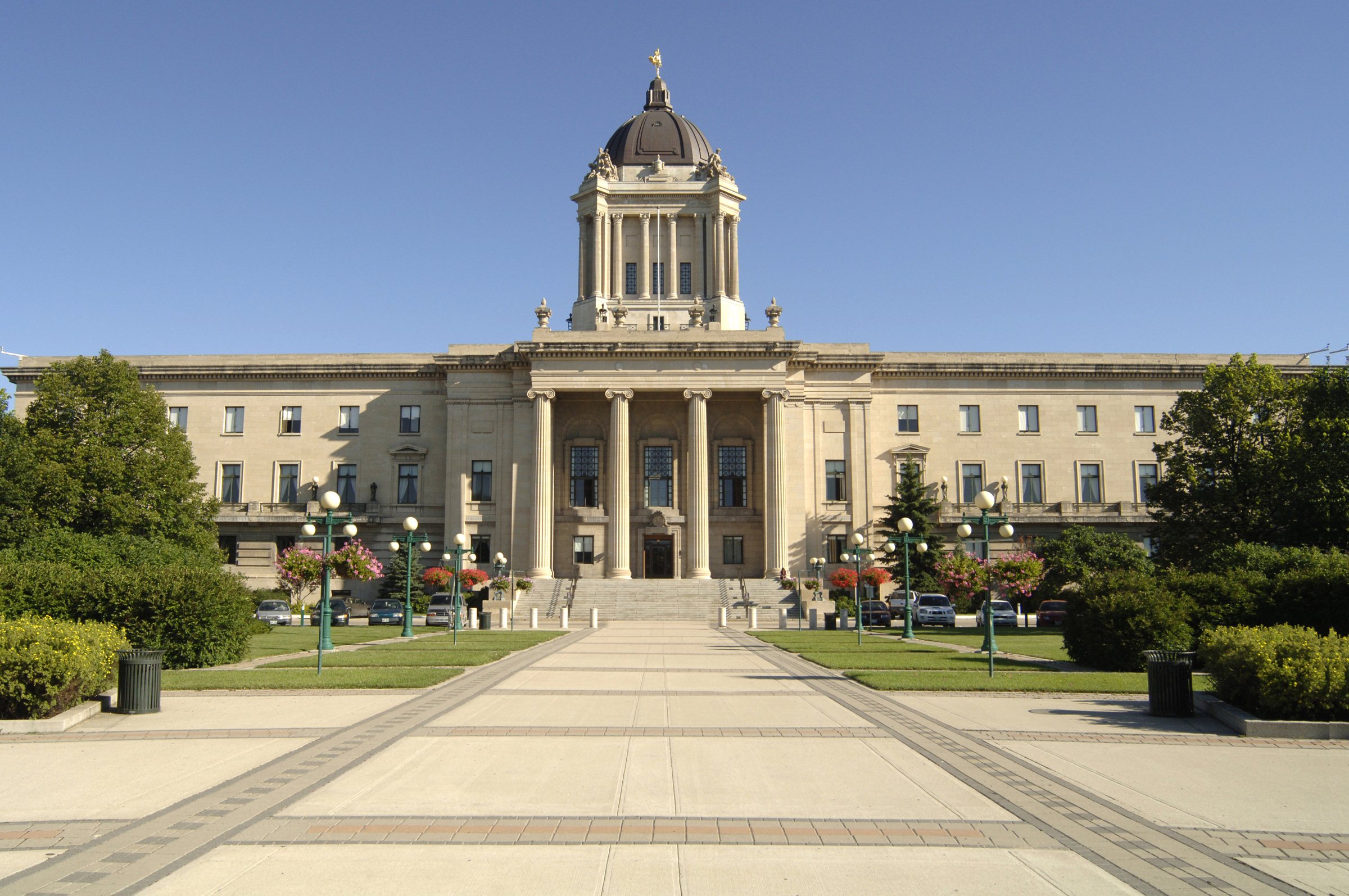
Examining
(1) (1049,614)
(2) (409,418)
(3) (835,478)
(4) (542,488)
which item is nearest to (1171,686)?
(1) (1049,614)

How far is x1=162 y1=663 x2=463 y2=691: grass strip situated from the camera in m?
19.2

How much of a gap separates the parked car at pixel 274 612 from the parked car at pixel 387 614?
161 inches

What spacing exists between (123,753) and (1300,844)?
40.9 feet

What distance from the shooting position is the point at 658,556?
67375 millimetres

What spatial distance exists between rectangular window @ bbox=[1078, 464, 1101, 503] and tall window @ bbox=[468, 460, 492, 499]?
38944mm

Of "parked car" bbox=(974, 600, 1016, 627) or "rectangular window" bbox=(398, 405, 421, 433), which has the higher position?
"rectangular window" bbox=(398, 405, 421, 433)

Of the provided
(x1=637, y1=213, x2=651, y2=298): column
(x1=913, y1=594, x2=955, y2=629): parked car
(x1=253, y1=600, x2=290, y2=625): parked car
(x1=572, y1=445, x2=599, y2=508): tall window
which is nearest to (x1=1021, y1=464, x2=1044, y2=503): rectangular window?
(x1=913, y1=594, x2=955, y2=629): parked car

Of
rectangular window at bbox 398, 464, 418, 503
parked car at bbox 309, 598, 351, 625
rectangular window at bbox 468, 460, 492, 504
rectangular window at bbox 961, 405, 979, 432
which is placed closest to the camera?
parked car at bbox 309, 598, 351, 625

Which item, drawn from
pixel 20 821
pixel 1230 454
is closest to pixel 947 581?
pixel 1230 454

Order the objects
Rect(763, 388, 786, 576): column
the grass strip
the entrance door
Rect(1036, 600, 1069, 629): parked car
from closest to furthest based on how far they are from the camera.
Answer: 1. the grass strip
2. Rect(1036, 600, 1069, 629): parked car
3. Rect(763, 388, 786, 576): column
4. the entrance door

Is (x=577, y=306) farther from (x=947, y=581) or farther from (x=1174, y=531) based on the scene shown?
(x=1174, y=531)

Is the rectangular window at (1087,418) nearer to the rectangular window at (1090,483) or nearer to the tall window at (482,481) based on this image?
the rectangular window at (1090,483)

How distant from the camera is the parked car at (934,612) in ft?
157

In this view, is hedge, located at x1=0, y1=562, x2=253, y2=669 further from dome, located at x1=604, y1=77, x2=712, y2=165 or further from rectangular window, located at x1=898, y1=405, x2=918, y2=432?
dome, located at x1=604, y1=77, x2=712, y2=165
